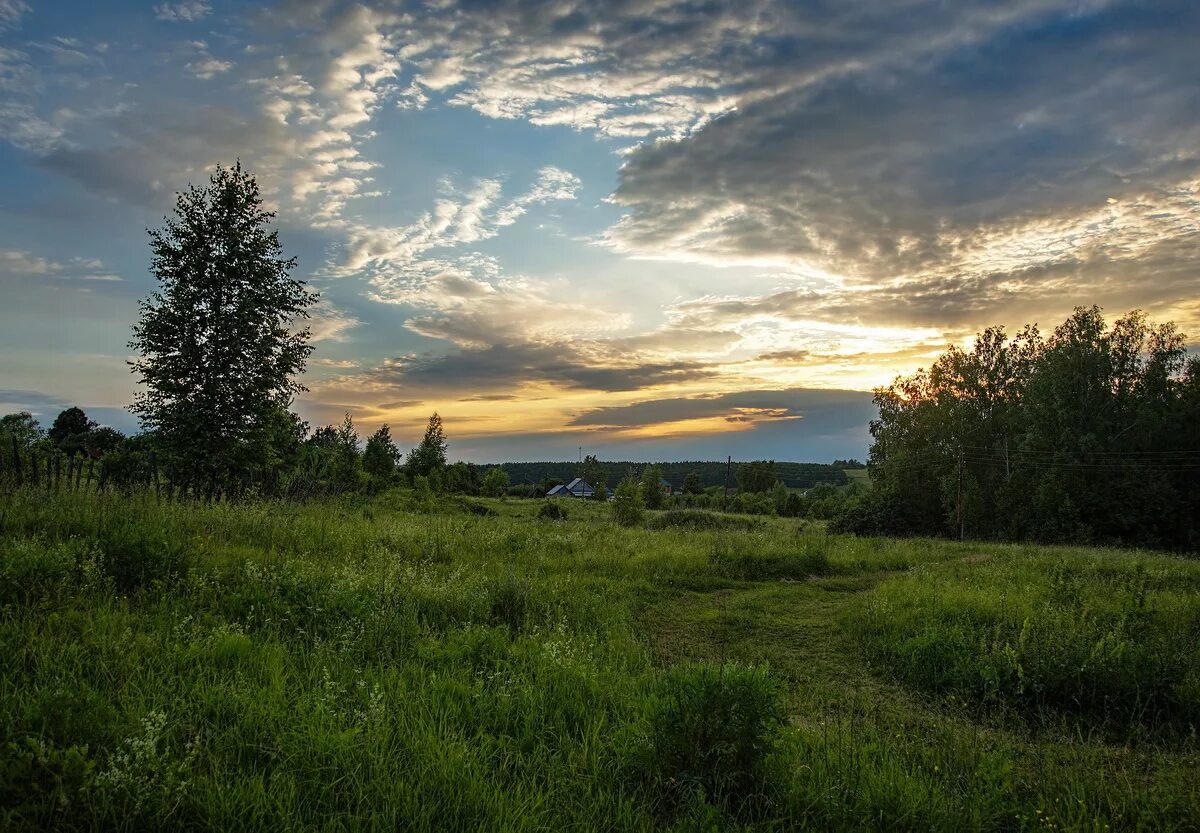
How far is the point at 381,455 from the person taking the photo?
59125mm

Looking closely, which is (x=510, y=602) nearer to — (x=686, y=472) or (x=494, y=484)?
(x=494, y=484)

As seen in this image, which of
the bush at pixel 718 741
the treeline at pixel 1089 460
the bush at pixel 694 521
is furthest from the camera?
the treeline at pixel 1089 460

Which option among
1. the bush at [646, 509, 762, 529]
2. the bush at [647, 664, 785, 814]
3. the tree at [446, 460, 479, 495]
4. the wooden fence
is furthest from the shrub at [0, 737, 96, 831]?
the tree at [446, 460, 479, 495]

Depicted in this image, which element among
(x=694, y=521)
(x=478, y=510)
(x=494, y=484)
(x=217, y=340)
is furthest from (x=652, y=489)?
(x=217, y=340)

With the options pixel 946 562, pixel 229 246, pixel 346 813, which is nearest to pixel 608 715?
pixel 346 813

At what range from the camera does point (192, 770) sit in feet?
11.1

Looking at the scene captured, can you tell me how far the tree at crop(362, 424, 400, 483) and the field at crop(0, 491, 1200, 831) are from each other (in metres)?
38.1

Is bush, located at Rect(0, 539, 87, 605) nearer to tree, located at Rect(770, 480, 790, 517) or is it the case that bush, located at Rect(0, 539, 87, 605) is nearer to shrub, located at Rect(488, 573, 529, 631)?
shrub, located at Rect(488, 573, 529, 631)

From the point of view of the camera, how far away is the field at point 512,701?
11.3 feet

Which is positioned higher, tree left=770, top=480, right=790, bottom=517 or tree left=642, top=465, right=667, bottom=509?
tree left=642, top=465, right=667, bottom=509

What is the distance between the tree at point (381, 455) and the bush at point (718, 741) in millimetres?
42265

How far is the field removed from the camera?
3.45 m

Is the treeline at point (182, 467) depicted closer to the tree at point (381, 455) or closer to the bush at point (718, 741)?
the tree at point (381, 455)

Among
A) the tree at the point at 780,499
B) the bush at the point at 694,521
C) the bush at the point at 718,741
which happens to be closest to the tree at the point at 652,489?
the tree at the point at 780,499
